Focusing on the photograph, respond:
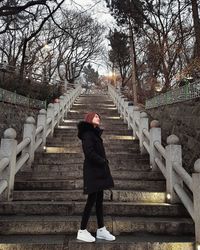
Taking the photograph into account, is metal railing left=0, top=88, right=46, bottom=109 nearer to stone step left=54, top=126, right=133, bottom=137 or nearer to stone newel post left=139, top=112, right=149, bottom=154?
stone step left=54, top=126, right=133, bottom=137

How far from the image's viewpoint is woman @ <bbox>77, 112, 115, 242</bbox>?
11.5 feet

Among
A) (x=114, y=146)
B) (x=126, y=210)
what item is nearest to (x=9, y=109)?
(x=114, y=146)

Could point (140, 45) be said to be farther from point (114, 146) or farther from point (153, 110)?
point (114, 146)

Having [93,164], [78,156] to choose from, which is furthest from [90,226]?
[78,156]

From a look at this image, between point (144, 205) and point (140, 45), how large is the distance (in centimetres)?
1891

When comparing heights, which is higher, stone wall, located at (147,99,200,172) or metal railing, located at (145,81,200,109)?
metal railing, located at (145,81,200,109)

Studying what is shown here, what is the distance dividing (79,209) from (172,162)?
1738mm

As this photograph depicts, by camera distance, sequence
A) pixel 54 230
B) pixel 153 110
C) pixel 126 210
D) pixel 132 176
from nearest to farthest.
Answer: pixel 54 230
pixel 126 210
pixel 132 176
pixel 153 110

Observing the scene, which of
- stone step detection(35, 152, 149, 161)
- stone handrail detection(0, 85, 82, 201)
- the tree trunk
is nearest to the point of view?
stone handrail detection(0, 85, 82, 201)

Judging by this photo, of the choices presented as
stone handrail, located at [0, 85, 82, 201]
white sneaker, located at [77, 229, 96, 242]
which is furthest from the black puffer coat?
stone handrail, located at [0, 85, 82, 201]

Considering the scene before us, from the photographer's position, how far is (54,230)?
3.85m

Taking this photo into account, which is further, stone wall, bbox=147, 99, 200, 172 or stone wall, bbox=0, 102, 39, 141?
stone wall, bbox=0, 102, 39, 141

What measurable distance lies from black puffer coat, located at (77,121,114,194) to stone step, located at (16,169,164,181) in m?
2.04

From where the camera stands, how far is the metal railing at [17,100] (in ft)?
35.1
